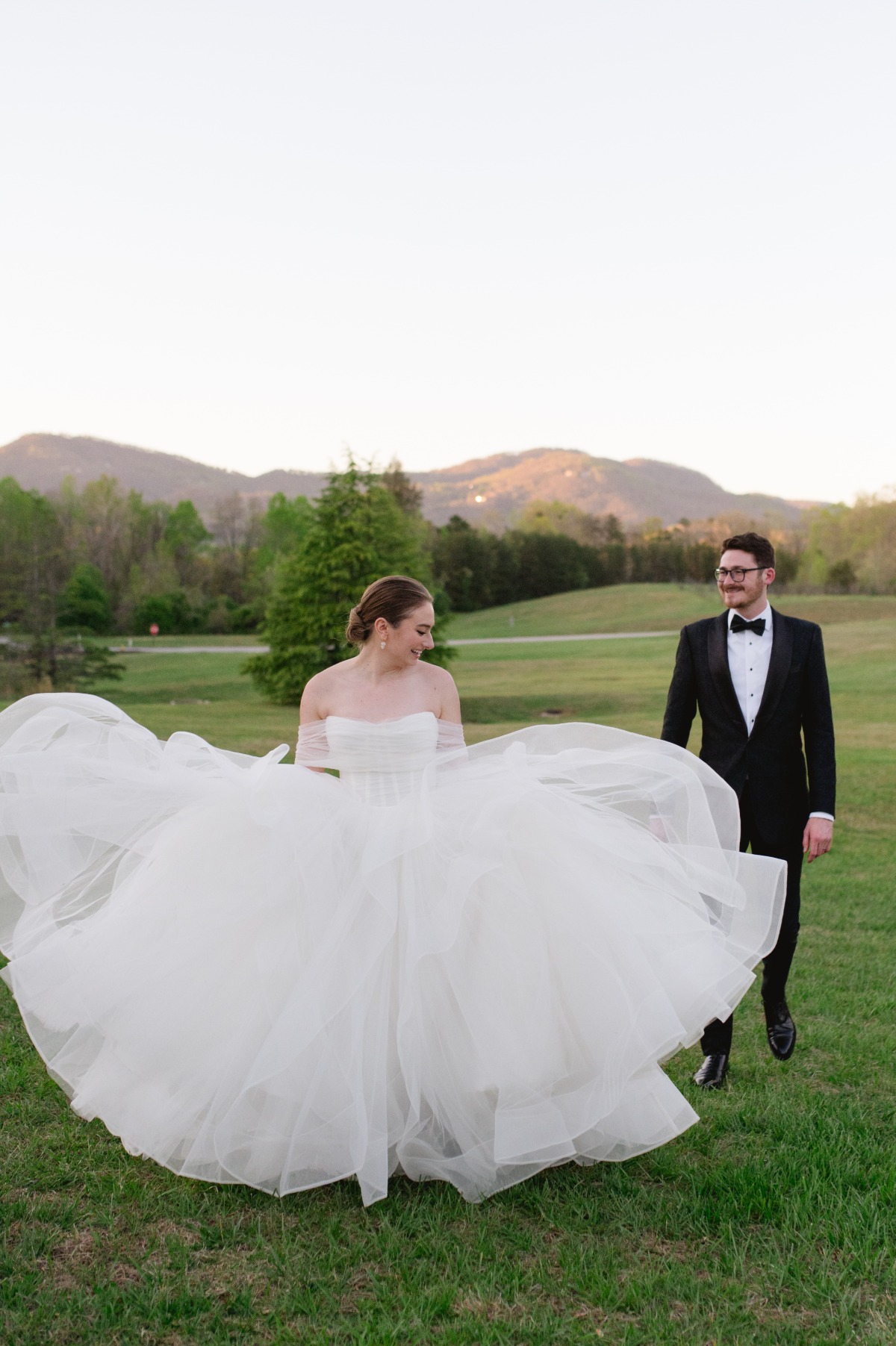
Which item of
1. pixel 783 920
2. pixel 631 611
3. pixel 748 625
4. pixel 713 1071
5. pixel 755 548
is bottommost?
pixel 631 611

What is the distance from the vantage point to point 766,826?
5266 mm

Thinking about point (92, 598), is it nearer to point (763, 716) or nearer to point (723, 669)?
point (723, 669)

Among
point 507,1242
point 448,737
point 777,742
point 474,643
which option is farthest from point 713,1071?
point 474,643

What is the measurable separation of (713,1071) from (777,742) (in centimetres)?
161

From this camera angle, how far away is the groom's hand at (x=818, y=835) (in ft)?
16.8

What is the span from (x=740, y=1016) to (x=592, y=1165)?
2.38 meters

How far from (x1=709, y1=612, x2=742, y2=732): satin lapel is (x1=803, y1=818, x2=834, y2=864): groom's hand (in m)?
0.55

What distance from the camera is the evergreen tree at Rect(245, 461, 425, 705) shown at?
90.7 ft

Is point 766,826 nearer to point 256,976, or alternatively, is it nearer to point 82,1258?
point 256,976

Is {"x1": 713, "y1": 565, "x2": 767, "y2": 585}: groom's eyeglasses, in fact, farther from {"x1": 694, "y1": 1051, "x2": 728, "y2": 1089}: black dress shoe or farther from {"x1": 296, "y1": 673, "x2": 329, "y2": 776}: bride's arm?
{"x1": 694, "y1": 1051, "x2": 728, "y2": 1089}: black dress shoe

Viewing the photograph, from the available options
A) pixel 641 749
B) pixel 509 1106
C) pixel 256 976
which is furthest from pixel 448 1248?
pixel 641 749

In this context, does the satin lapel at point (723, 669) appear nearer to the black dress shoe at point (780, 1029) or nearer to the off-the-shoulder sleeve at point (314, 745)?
the black dress shoe at point (780, 1029)

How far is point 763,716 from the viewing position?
5254mm

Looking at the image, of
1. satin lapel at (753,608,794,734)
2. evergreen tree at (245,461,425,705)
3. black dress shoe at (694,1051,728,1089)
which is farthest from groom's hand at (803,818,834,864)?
evergreen tree at (245,461,425,705)
